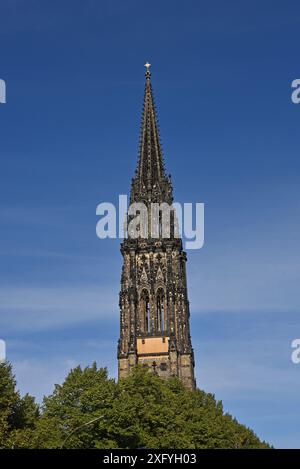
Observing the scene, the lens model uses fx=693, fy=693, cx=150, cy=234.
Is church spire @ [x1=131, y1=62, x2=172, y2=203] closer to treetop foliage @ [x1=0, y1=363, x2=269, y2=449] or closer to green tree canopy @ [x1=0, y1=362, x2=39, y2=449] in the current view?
treetop foliage @ [x1=0, y1=363, x2=269, y2=449]

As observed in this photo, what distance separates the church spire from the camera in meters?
105

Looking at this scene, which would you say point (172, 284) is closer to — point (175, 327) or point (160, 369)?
point (175, 327)

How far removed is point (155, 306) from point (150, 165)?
2499cm

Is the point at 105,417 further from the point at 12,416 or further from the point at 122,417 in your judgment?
the point at 12,416

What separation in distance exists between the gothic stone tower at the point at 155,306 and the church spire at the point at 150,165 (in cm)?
29

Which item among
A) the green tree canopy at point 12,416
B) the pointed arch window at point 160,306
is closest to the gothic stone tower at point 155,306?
the pointed arch window at point 160,306

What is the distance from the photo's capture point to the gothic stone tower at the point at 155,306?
90.3 m

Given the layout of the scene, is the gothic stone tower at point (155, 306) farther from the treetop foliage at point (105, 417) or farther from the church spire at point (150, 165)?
the treetop foliage at point (105, 417)

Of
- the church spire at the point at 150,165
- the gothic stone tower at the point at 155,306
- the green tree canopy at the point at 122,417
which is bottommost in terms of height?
the green tree canopy at the point at 122,417

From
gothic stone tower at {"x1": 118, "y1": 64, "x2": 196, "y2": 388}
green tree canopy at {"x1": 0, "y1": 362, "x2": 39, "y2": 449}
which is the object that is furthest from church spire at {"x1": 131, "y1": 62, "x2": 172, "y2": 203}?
green tree canopy at {"x1": 0, "y1": 362, "x2": 39, "y2": 449}

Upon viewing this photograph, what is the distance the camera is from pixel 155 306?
308 ft
